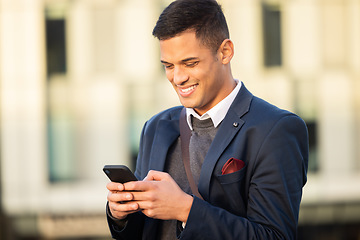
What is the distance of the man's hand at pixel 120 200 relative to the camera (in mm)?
2195

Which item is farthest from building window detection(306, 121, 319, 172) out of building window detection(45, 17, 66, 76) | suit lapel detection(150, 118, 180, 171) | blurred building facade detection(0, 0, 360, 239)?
suit lapel detection(150, 118, 180, 171)

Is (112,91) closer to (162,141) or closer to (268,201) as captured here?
(162,141)

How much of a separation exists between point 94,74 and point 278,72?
120 inches

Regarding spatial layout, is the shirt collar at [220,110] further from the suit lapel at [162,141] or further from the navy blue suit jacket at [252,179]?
the suit lapel at [162,141]

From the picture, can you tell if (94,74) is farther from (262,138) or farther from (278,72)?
(262,138)

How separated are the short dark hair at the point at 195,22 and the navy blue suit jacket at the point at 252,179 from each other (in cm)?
28

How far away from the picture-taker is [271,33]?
9.92m

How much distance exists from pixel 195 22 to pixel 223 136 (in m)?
0.47

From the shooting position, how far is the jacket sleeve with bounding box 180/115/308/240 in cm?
222

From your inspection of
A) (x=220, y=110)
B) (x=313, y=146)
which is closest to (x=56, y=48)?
(x=313, y=146)

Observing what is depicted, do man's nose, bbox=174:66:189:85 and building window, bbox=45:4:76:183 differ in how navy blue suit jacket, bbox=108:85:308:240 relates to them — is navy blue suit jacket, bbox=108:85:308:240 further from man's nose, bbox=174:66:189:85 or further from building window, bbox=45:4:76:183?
building window, bbox=45:4:76:183

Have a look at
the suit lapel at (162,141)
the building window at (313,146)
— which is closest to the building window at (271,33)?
the building window at (313,146)

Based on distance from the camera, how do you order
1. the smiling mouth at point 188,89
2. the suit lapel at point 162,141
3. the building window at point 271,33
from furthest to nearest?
the building window at point 271,33 → the suit lapel at point 162,141 → the smiling mouth at point 188,89

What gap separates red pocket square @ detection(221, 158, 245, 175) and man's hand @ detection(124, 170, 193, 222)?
0.18 m
